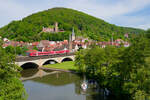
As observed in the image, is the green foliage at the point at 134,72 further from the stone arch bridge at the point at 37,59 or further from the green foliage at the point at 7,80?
the stone arch bridge at the point at 37,59

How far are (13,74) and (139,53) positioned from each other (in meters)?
16.2

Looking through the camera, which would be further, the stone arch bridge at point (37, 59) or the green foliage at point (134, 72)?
the stone arch bridge at point (37, 59)

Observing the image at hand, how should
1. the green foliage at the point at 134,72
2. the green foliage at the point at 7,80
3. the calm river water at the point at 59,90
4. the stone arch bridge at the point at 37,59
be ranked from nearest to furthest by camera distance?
the green foliage at the point at 7,80 < the green foliage at the point at 134,72 < the calm river water at the point at 59,90 < the stone arch bridge at the point at 37,59

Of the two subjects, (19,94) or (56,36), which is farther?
(56,36)

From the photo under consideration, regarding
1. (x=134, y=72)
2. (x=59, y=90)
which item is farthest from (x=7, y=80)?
(x=59, y=90)

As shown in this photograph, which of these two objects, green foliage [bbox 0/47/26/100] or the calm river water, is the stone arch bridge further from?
green foliage [bbox 0/47/26/100]

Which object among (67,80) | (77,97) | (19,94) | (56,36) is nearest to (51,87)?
(67,80)

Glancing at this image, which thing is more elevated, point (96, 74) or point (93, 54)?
point (93, 54)

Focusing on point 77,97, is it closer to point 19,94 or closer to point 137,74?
point 137,74

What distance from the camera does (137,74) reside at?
2203 centimetres

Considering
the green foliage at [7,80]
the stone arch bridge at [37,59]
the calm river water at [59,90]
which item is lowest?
the calm river water at [59,90]

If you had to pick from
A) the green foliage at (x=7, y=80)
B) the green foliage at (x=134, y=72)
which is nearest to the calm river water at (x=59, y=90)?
the green foliage at (x=134, y=72)

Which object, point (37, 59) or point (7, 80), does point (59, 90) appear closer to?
point (7, 80)

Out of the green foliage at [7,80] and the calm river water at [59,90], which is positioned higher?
the green foliage at [7,80]
